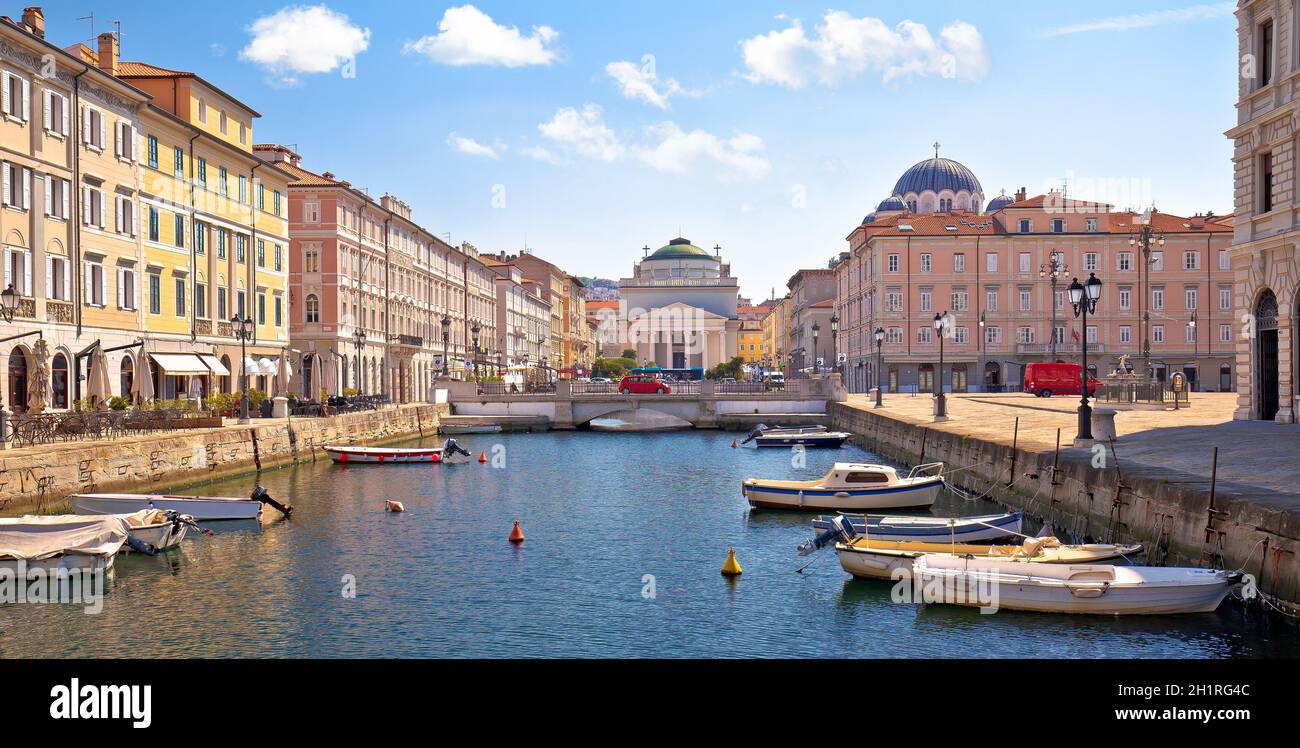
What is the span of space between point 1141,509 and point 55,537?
25.5 meters

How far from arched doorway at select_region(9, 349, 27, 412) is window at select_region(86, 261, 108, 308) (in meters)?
4.71

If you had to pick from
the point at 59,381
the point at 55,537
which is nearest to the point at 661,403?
the point at 59,381

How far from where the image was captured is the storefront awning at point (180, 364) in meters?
48.2

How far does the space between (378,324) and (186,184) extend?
29.9m

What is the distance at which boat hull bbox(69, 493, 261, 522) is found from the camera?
29641mm

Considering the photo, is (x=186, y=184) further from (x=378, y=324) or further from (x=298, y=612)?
(x=298, y=612)

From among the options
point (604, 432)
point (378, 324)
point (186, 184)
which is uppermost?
point (186, 184)

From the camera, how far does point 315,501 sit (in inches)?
1486

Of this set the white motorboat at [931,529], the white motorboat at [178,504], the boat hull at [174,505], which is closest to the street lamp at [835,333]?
the white motorboat at [931,529]

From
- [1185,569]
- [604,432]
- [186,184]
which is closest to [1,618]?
[1185,569]

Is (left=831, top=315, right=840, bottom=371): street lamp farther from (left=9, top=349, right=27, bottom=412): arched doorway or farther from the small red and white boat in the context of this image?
(left=9, top=349, right=27, bottom=412): arched doorway

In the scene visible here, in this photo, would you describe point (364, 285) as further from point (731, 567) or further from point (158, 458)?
point (731, 567)

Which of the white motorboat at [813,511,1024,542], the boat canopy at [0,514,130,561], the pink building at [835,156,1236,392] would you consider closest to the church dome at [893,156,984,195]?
the pink building at [835,156,1236,392]
